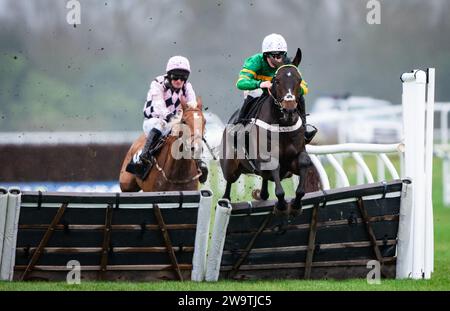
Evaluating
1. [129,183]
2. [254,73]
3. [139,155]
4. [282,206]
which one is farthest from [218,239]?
[129,183]

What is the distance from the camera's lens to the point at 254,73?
10.3 m

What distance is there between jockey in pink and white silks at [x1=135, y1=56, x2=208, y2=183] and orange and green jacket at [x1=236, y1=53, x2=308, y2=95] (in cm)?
63

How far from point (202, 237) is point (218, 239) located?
0.14 m

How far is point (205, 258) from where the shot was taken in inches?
357

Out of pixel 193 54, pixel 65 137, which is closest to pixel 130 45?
pixel 193 54

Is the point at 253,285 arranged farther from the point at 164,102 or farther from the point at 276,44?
the point at 164,102

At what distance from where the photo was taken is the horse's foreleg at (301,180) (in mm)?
9180

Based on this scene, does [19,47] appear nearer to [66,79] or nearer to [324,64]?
[66,79]

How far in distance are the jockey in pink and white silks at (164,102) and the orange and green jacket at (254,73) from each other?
0.63 meters

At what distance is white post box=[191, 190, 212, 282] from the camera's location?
882 centimetres

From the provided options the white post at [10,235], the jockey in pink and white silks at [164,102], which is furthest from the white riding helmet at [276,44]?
the white post at [10,235]
